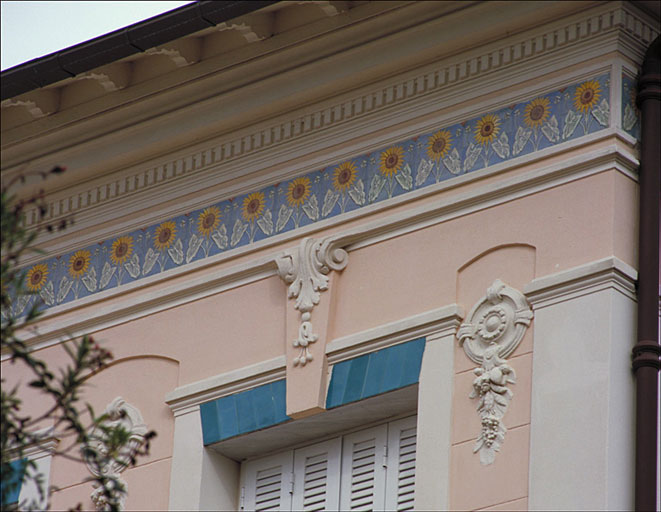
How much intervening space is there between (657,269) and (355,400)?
7.40ft

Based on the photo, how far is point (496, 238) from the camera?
13.3 meters

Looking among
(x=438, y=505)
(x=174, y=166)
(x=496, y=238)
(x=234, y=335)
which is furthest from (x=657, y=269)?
(x=174, y=166)

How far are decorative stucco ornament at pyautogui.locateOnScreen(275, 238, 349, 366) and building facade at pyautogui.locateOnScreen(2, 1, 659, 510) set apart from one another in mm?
17

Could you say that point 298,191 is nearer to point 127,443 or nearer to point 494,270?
point 494,270

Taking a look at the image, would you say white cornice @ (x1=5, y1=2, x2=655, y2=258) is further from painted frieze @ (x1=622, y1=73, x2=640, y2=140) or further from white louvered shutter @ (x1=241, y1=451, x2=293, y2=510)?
white louvered shutter @ (x1=241, y1=451, x2=293, y2=510)

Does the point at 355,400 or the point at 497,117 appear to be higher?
the point at 497,117

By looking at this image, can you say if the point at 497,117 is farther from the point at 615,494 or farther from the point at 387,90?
the point at 615,494

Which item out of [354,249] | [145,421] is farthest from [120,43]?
[145,421]

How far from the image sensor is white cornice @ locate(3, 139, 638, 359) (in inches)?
517

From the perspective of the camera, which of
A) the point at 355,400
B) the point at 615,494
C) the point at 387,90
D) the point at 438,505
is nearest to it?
the point at 615,494

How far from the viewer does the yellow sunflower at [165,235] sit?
49.3 ft

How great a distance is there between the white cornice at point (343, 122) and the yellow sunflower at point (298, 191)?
3.3 inches

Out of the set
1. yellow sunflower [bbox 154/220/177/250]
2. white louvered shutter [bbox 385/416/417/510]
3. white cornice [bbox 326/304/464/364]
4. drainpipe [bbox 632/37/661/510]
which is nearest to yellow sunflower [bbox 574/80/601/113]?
drainpipe [bbox 632/37/661/510]

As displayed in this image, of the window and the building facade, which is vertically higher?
the building facade
